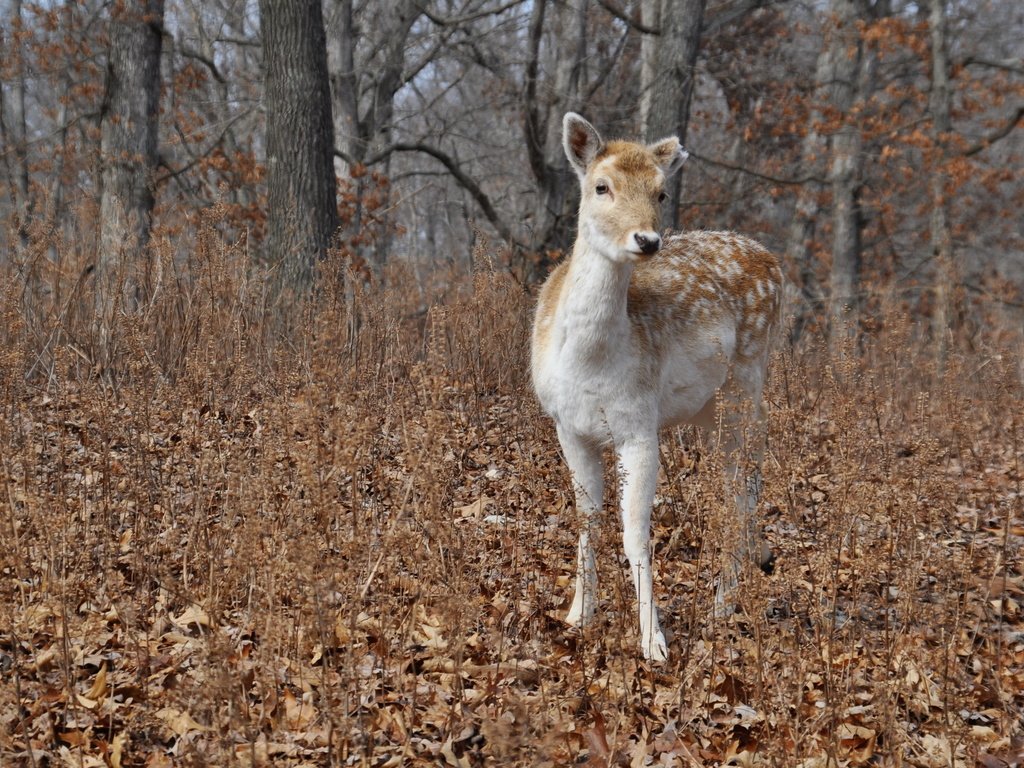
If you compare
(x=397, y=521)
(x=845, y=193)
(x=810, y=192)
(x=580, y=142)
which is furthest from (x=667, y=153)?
(x=810, y=192)

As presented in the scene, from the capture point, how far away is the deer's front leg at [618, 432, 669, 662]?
413 cm

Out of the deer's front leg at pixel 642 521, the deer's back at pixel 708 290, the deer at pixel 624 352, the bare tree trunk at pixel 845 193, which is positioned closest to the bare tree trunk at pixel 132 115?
the deer's back at pixel 708 290

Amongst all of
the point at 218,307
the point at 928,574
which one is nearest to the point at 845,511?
the point at 928,574

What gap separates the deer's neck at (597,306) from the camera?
14.2 ft

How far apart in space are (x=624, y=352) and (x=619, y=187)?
73 centimetres

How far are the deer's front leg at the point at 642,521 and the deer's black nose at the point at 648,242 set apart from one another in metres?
0.88

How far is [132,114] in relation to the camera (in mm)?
10727

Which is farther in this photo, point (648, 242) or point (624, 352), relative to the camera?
point (624, 352)

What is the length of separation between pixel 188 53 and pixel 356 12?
4207 mm

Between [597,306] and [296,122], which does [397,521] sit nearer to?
[597,306]

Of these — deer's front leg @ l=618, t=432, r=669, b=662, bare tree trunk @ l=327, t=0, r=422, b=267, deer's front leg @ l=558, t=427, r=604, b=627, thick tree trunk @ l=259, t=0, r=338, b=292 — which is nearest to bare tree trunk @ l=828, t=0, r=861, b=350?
bare tree trunk @ l=327, t=0, r=422, b=267

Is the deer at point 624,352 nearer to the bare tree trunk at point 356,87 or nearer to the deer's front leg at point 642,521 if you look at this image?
the deer's front leg at point 642,521

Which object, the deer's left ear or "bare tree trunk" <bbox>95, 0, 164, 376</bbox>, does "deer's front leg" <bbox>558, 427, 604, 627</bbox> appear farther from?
"bare tree trunk" <bbox>95, 0, 164, 376</bbox>

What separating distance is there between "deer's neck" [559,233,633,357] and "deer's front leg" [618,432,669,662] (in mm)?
478
